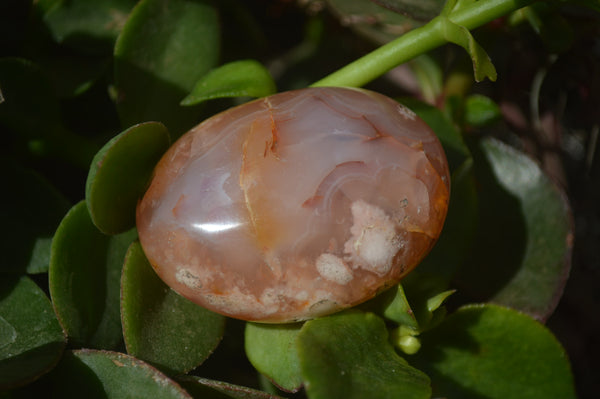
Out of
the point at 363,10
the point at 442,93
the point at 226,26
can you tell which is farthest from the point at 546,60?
the point at 226,26

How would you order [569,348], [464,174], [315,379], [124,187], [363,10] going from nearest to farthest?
1. [315,379]
2. [124,187]
3. [464,174]
4. [363,10]
5. [569,348]

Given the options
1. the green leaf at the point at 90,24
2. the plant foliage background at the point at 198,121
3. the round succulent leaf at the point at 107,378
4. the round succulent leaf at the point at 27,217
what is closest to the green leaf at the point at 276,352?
the plant foliage background at the point at 198,121

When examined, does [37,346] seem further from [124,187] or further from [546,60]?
[546,60]

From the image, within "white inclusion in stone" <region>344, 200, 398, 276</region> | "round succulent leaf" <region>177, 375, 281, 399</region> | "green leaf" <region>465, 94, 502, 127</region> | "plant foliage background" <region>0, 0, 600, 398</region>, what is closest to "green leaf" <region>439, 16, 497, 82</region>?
"plant foliage background" <region>0, 0, 600, 398</region>

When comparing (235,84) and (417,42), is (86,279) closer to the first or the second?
(235,84)

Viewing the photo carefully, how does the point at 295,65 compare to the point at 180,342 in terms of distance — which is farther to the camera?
the point at 295,65
